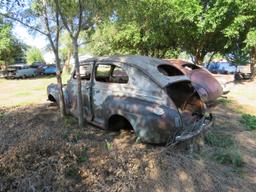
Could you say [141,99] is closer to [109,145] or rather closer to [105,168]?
[109,145]

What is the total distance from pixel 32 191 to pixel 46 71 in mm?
28135

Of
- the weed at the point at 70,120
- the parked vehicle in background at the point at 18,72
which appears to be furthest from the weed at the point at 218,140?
the parked vehicle in background at the point at 18,72

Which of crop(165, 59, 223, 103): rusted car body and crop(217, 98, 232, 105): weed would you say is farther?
crop(217, 98, 232, 105): weed

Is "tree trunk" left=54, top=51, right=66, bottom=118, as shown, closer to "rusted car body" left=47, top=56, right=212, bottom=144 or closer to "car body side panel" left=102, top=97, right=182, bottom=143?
"rusted car body" left=47, top=56, right=212, bottom=144

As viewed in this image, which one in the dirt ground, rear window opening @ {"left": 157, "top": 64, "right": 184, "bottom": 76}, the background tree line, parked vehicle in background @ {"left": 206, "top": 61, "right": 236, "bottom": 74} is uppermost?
the background tree line

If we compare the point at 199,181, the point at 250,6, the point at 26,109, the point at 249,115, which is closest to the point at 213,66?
the point at 250,6

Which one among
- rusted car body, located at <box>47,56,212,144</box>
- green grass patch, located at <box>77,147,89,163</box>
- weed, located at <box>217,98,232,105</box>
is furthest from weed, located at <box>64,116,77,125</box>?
weed, located at <box>217,98,232,105</box>

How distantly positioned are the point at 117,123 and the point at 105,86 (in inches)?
30.2

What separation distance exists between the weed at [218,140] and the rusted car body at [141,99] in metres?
0.40

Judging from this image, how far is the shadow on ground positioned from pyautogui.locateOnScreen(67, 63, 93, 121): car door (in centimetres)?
93

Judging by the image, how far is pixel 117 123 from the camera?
5379 millimetres

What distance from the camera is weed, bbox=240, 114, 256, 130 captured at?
22.0ft

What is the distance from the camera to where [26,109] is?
7.52 meters

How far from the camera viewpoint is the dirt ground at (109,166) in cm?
337
